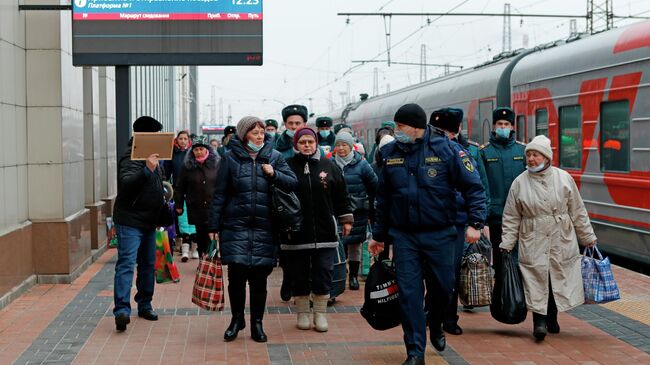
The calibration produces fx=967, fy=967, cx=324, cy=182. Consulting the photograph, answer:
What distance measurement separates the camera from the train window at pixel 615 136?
11.2m

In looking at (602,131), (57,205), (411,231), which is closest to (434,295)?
(411,231)

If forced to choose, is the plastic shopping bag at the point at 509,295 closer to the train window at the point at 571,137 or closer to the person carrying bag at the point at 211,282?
the person carrying bag at the point at 211,282

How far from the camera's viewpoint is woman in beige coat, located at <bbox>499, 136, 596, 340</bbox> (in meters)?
7.34

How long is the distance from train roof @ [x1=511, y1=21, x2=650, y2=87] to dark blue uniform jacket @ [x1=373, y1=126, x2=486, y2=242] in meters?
4.86

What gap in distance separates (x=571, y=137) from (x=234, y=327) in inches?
263

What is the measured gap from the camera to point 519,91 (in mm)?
14664

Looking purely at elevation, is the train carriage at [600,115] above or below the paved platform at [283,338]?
above

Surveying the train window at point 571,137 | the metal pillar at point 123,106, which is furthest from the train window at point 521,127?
the metal pillar at point 123,106

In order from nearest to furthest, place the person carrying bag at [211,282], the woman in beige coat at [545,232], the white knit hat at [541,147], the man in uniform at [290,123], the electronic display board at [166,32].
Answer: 1. the white knit hat at [541,147]
2. the woman in beige coat at [545,232]
3. the person carrying bag at [211,282]
4. the man in uniform at [290,123]
5. the electronic display board at [166,32]

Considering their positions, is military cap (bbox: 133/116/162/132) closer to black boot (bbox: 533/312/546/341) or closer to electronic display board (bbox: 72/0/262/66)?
electronic display board (bbox: 72/0/262/66)

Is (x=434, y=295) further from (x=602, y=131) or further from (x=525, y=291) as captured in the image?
(x=602, y=131)

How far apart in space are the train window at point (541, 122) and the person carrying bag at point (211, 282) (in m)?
7.21

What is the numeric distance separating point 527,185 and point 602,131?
15.8 ft

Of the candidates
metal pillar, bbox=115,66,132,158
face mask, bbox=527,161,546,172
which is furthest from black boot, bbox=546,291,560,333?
metal pillar, bbox=115,66,132,158
